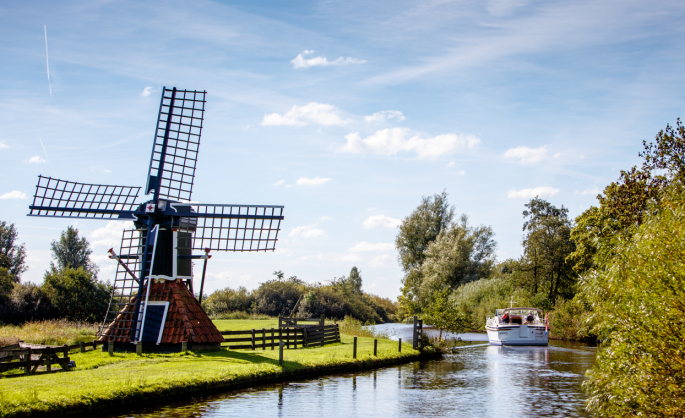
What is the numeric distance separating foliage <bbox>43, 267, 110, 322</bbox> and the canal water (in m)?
26.4

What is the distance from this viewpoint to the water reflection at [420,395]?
52.9 feet

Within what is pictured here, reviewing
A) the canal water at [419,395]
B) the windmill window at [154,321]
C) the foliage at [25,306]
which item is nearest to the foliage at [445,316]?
the canal water at [419,395]

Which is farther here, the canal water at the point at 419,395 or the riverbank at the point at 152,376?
the canal water at the point at 419,395

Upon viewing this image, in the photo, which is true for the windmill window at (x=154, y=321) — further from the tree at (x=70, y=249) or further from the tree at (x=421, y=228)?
the tree at (x=70, y=249)

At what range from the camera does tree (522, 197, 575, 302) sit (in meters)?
54.2

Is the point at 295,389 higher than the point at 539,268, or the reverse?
the point at 539,268

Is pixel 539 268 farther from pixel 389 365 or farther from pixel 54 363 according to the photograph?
pixel 54 363

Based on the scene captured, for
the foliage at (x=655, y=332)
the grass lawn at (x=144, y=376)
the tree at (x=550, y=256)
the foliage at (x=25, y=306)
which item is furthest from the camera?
the tree at (x=550, y=256)

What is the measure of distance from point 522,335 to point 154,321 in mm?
26525

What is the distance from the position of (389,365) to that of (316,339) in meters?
6.02

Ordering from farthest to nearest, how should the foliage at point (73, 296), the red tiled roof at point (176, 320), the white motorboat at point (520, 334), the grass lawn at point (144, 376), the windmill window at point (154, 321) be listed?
1. the foliage at point (73, 296)
2. the white motorboat at point (520, 334)
3. the windmill window at point (154, 321)
4. the red tiled roof at point (176, 320)
5. the grass lawn at point (144, 376)

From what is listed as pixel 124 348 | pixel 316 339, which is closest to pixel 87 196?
pixel 124 348

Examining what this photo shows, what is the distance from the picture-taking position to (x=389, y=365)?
27.1 metres

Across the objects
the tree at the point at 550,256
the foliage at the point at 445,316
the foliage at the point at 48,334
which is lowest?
the foliage at the point at 48,334
